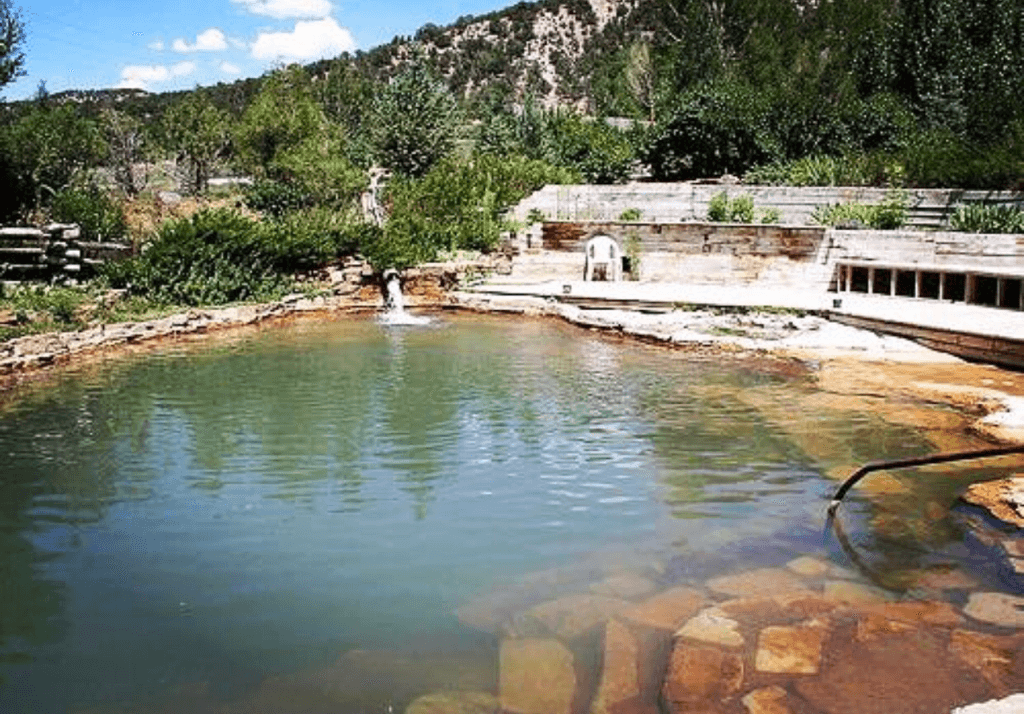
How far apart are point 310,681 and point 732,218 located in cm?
1626

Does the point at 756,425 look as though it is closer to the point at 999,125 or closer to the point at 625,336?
the point at 625,336

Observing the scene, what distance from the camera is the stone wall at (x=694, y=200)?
60.2ft

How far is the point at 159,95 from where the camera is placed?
9125 centimetres

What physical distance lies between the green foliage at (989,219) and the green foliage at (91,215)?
15.7 m

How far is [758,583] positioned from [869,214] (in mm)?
14018

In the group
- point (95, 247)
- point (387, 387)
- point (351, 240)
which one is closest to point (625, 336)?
point (387, 387)

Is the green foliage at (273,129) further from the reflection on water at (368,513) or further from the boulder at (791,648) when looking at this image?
the boulder at (791,648)

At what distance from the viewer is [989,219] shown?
16.3 meters

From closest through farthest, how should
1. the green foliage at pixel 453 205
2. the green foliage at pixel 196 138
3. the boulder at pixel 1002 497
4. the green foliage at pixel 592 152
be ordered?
1. the boulder at pixel 1002 497
2. the green foliage at pixel 453 205
3. the green foliage at pixel 592 152
4. the green foliage at pixel 196 138

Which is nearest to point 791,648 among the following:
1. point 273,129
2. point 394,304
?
point 394,304

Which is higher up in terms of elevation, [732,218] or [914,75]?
[914,75]

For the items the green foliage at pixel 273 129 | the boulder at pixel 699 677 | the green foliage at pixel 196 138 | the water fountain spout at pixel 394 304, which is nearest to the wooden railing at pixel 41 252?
the water fountain spout at pixel 394 304

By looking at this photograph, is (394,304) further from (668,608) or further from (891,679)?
(891,679)

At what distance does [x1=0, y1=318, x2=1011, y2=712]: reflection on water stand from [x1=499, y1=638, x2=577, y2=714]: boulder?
138 mm
